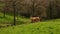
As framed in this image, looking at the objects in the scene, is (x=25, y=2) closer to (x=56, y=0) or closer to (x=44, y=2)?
(x=44, y=2)

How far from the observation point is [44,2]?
5738cm

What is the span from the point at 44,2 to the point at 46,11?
9.55 ft

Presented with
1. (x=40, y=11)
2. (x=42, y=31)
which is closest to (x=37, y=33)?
(x=42, y=31)

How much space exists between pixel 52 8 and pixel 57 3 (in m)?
2.41

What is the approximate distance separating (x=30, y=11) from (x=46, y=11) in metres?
5.13

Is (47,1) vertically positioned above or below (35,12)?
above

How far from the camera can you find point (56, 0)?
58.8 metres

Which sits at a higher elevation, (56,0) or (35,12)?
(56,0)

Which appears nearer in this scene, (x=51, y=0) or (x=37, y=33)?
(x=37, y=33)

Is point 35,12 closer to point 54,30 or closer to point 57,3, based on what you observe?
point 57,3

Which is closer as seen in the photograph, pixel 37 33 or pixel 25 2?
pixel 37 33

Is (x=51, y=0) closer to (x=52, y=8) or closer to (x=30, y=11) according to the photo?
(x=52, y=8)

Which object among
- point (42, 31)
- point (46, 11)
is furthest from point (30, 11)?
point (42, 31)

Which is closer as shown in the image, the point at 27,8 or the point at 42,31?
the point at 42,31
